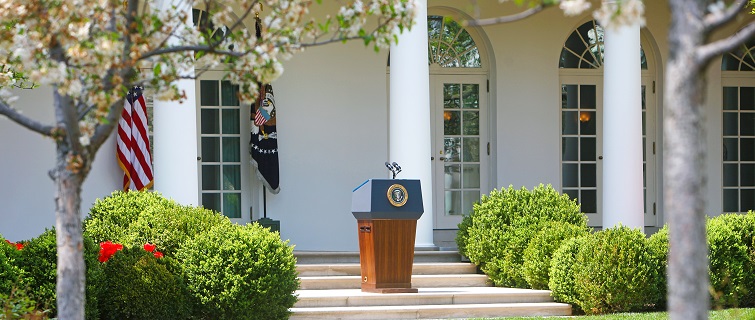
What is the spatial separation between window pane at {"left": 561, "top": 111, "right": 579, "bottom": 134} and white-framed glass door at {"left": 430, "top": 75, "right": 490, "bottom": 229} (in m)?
1.21

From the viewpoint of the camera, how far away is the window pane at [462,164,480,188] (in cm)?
1616

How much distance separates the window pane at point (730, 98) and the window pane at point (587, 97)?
2129 mm

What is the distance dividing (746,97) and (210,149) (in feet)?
27.4

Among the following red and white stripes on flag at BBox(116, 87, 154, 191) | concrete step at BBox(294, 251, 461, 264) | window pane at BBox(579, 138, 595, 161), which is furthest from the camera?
window pane at BBox(579, 138, 595, 161)

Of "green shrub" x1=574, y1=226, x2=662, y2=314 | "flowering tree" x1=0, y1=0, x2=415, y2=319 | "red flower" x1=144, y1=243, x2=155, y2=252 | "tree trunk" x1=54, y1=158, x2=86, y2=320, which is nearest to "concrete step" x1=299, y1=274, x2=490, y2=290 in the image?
"green shrub" x1=574, y1=226, x2=662, y2=314

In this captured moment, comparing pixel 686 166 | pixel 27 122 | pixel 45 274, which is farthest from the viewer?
pixel 45 274

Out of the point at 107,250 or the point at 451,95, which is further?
the point at 451,95

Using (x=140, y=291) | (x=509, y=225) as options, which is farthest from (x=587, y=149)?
(x=140, y=291)

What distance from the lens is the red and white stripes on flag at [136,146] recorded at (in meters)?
14.1

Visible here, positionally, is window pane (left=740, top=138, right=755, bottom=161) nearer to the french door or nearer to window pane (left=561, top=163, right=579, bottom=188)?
the french door

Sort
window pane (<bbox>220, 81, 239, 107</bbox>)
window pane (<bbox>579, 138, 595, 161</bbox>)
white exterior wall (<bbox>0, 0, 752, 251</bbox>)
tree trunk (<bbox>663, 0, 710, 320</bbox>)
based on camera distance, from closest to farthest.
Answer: tree trunk (<bbox>663, 0, 710, 320</bbox>), white exterior wall (<bbox>0, 0, 752, 251</bbox>), window pane (<bbox>220, 81, 239, 107</bbox>), window pane (<bbox>579, 138, 595, 161</bbox>)

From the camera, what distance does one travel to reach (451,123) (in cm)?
1608

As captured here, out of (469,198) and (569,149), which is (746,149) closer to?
(569,149)

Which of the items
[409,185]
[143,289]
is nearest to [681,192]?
[143,289]
